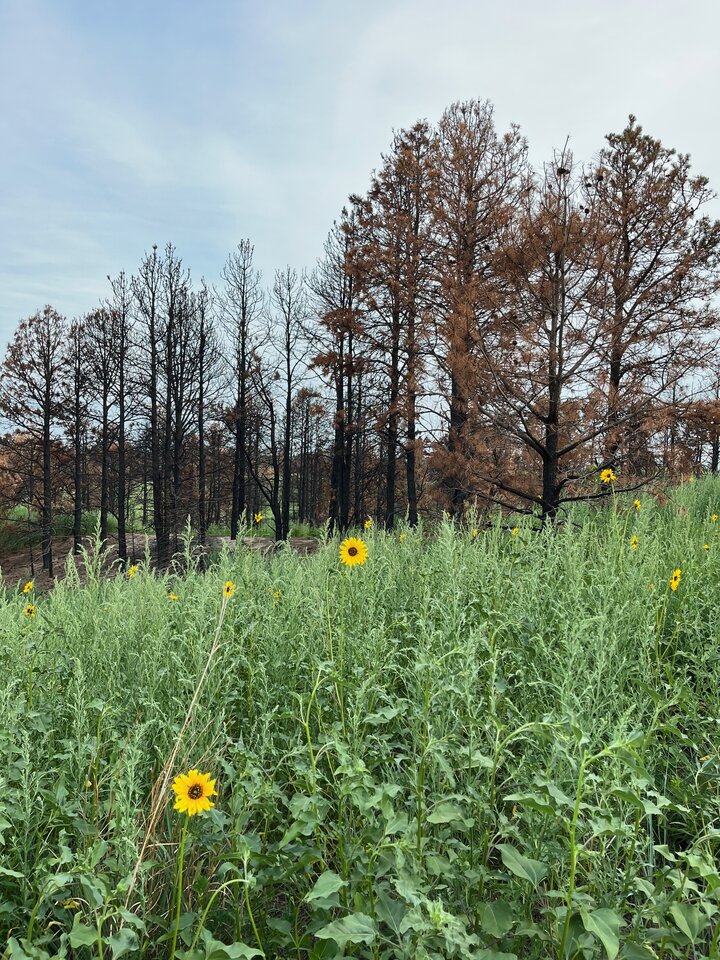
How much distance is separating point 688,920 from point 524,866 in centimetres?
37

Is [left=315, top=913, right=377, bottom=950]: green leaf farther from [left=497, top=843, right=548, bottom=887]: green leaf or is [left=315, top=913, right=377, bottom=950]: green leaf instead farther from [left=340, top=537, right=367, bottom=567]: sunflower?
[left=340, top=537, right=367, bottom=567]: sunflower

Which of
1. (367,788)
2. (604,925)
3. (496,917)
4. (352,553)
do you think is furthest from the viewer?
(352,553)

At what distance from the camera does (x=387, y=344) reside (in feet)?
49.9

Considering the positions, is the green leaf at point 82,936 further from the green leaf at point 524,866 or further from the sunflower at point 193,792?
the green leaf at point 524,866

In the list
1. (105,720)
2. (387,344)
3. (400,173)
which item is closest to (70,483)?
(387,344)

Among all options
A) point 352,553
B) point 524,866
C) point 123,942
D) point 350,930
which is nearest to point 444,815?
point 524,866

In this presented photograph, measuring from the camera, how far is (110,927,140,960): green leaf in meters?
1.32

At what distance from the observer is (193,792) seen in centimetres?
146

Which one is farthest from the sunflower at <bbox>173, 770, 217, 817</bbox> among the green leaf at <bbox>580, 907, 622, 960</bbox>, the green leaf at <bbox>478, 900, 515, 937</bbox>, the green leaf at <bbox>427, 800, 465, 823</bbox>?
the green leaf at <bbox>580, 907, 622, 960</bbox>

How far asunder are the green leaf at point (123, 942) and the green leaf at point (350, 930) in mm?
445

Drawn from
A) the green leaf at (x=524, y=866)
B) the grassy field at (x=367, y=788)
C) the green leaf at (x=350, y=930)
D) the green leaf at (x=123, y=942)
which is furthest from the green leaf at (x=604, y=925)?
the green leaf at (x=123, y=942)

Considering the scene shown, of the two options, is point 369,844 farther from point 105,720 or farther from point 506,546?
point 506,546

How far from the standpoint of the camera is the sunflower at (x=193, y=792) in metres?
1.41

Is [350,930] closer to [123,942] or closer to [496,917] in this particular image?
[496,917]
